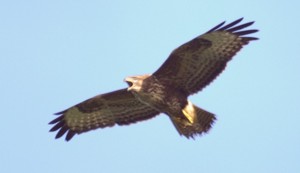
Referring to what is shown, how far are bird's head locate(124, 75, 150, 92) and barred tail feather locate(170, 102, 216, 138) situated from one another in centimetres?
84

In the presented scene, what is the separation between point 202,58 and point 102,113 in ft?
7.18

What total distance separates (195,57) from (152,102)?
3.49ft

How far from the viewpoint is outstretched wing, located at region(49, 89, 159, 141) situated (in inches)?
619

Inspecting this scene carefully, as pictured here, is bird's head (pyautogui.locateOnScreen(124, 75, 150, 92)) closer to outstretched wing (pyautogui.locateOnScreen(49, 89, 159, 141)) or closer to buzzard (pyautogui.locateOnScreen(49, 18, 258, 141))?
buzzard (pyautogui.locateOnScreen(49, 18, 258, 141))

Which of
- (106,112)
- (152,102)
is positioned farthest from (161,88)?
(106,112)

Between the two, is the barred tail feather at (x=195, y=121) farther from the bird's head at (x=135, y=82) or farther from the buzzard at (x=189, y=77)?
the bird's head at (x=135, y=82)

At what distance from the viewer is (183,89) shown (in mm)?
15125

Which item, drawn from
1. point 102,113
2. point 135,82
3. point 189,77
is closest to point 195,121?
point 189,77

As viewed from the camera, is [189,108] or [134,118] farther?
[134,118]

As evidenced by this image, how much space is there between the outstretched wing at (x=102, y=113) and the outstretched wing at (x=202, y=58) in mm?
894

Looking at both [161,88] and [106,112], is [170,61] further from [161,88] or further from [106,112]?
[106,112]

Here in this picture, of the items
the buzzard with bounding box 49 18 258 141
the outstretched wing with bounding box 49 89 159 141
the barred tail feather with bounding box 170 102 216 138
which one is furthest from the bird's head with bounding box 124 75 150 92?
the barred tail feather with bounding box 170 102 216 138

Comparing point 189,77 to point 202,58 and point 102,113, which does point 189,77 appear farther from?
point 102,113

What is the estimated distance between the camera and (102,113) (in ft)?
52.5
